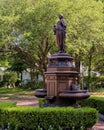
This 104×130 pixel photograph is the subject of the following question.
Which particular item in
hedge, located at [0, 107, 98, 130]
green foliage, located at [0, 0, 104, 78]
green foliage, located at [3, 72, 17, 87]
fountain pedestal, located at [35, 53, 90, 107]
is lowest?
hedge, located at [0, 107, 98, 130]

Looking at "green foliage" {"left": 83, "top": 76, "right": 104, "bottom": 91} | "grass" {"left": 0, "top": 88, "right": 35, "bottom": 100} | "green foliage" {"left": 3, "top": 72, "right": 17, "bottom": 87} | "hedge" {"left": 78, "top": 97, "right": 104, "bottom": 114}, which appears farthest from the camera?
"green foliage" {"left": 3, "top": 72, "right": 17, "bottom": 87}

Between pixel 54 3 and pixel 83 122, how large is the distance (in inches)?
663

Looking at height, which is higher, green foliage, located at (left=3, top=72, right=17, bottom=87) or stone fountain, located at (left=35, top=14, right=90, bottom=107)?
green foliage, located at (left=3, top=72, right=17, bottom=87)

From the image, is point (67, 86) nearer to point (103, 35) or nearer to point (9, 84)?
point (103, 35)

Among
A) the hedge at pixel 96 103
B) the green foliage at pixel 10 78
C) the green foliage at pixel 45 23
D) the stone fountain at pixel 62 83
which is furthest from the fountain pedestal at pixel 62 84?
the green foliage at pixel 10 78

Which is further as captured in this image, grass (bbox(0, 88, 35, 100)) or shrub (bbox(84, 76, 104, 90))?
shrub (bbox(84, 76, 104, 90))

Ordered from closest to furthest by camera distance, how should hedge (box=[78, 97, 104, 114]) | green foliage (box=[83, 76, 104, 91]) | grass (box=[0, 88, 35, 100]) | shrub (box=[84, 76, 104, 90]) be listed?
hedge (box=[78, 97, 104, 114]) < grass (box=[0, 88, 35, 100]) < green foliage (box=[83, 76, 104, 91]) < shrub (box=[84, 76, 104, 90])

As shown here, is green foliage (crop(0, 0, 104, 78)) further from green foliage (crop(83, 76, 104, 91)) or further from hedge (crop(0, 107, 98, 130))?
hedge (crop(0, 107, 98, 130))

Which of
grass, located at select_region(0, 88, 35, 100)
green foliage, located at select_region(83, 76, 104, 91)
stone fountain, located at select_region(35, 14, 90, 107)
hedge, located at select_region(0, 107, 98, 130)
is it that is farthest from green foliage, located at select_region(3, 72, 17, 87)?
hedge, located at select_region(0, 107, 98, 130)

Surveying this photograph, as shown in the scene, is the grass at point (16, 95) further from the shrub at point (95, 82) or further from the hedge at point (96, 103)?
the hedge at point (96, 103)

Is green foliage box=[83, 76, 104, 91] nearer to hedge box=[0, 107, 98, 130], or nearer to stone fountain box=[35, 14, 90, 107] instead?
stone fountain box=[35, 14, 90, 107]

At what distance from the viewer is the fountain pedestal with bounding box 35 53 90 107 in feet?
39.7

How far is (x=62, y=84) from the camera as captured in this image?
12258 mm

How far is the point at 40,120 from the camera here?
988 cm
